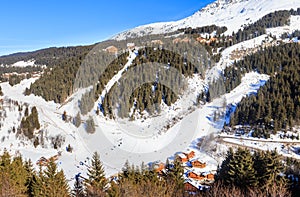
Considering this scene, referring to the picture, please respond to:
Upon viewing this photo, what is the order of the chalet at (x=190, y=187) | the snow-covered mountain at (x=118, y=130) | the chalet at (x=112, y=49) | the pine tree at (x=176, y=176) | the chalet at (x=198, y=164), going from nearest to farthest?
the pine tree at (x=176, y=176), the chalet at (x=190, y=187), the chalet at (x=198, y=164), the snow-covered mountain at (x=118, y=130), the chalet at (x=112, y=49)

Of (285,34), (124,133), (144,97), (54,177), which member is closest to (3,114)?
(124,133)

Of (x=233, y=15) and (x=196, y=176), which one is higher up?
(x=233, y=15)

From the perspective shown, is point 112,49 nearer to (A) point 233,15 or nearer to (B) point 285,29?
(B) point 285,29

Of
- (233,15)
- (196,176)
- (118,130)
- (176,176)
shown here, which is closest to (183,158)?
(196,176)

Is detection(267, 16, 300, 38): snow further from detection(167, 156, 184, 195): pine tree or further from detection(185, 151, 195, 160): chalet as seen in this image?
detection(167, 156, 184, 195): pine tree

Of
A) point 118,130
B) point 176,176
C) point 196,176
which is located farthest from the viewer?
point 118,130

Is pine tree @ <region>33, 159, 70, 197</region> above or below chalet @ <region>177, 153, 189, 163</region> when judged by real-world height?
above

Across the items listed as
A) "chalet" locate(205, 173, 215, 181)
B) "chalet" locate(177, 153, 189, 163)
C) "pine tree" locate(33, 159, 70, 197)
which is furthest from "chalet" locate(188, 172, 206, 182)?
"pine tree" locate(33, 159, 70, 197)

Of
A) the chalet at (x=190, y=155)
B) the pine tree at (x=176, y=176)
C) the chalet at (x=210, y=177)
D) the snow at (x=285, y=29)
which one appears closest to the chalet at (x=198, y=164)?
the chalet at (x=190, y=155)

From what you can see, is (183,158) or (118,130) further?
(118,130)

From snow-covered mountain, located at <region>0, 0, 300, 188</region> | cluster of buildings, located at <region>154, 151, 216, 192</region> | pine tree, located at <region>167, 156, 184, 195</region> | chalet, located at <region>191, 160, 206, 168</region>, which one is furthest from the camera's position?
snow-covered mountain, located at <region>0, 0, 300, 188</region>

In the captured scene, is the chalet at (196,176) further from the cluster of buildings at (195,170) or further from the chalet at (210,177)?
the chalet at (210,177)

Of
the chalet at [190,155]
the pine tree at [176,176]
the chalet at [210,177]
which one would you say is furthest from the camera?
the chalet at [190,155]

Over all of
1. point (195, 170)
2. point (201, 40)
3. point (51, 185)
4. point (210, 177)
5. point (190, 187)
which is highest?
point (201, 40)
